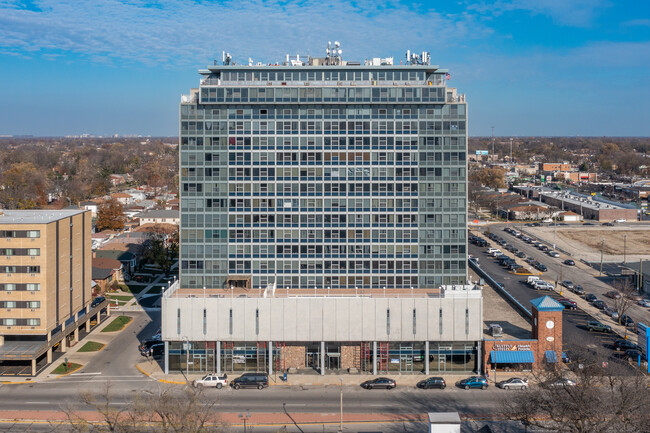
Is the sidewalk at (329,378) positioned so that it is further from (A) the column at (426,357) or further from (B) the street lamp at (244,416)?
(B) the street lamp at (244,416)

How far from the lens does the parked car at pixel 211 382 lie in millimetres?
67875

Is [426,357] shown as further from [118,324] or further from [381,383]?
[118,324]

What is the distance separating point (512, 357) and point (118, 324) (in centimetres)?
5616

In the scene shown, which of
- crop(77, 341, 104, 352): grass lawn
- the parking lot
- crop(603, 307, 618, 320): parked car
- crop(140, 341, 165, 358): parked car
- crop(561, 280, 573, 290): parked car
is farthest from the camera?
crop(561, 280, 573, 290): parked car

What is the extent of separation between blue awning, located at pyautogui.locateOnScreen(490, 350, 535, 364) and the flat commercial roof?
5525cm

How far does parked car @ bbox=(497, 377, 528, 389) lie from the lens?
66500mm

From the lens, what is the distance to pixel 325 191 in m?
79.8

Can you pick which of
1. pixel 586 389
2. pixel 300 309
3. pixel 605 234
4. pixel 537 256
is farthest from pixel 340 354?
pixel 605 234

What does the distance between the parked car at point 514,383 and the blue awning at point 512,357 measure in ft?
10.2

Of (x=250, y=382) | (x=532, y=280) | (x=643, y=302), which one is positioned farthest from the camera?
(x=532, y=280)

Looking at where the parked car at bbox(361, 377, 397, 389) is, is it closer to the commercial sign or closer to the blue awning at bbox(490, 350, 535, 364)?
the blue awning at bbox(490, 350, 535, 364)

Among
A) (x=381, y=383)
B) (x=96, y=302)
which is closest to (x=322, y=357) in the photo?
(x=381, y=383)

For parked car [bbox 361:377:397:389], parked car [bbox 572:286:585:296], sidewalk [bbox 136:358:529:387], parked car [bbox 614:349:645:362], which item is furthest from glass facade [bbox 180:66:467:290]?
parked car [bbox 572:286:585:296]

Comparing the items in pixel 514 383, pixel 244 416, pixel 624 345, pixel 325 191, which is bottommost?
pixel 244 416
